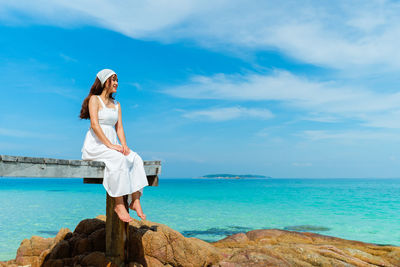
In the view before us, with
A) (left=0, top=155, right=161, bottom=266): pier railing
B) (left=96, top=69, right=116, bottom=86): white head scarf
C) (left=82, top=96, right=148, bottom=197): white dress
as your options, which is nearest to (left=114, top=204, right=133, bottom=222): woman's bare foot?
(left=82, top=96, right=148, bottom=197): white dress

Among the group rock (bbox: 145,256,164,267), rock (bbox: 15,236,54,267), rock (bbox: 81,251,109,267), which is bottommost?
rock (bbox: 15,236,54,267)

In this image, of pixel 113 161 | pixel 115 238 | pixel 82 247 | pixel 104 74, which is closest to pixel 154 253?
pixel 115 238

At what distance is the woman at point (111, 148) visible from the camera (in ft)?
14.1

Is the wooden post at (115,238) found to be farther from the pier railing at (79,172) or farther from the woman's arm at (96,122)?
the woman's arm at (96,122)

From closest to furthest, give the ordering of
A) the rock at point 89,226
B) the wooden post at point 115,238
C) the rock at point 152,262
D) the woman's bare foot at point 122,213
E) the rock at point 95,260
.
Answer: the woman's bare foot at point 122,213 < the wooden post at point 115,238 < the rock at point 95,260 < the rock at point 152,262 < the rock at point 89,226

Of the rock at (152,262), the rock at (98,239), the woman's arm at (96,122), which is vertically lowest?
the rock at (152,262)

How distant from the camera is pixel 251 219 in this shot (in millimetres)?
20953

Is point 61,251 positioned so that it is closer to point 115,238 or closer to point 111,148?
point 115,238

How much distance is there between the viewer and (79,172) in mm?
5004

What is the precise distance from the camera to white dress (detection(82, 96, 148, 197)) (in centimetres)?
427

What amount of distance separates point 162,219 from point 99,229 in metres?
14.8

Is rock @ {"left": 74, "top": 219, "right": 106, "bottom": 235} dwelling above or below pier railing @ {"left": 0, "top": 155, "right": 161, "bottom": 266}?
below

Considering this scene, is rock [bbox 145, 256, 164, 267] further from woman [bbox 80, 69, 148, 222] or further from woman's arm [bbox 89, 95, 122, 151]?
woman's arm [bbox 89, 95, 122, 151]

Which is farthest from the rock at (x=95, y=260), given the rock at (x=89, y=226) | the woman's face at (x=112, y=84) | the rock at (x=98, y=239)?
the woman's face at (x=112, y=84)
